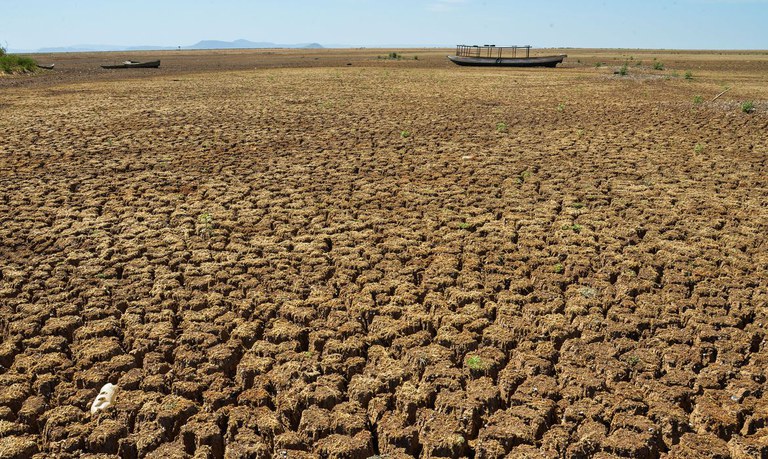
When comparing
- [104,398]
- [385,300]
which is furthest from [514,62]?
[104,398]

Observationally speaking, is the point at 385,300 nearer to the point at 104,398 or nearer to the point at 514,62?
the point at 104,398

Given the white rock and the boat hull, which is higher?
the boat hull

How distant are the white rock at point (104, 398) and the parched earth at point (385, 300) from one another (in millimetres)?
45

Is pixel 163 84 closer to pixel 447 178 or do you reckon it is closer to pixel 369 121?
pixel 369 121

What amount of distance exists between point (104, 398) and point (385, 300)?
6.27 ft

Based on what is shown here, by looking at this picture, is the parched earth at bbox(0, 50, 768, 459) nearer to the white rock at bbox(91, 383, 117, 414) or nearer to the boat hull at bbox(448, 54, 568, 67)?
the white rock at bbox(91, 383, 117, 414)

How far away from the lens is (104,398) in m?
3.06

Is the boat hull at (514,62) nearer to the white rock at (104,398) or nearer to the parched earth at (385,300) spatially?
the parched earth at (385,300)

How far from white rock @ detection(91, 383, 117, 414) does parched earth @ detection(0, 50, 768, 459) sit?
4 centimetres

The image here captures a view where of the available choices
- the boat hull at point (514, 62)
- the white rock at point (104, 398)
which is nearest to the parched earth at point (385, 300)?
the white rock at point (104, 398)

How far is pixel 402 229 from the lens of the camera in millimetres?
5586

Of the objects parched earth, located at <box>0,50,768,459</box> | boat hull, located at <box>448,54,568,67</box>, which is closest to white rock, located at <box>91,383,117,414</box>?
parched earth, located at <box>0,50,768,459</box>

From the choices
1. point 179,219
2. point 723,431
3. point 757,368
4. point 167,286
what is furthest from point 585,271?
point 179,219

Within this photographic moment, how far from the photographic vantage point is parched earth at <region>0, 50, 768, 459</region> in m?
2.88
